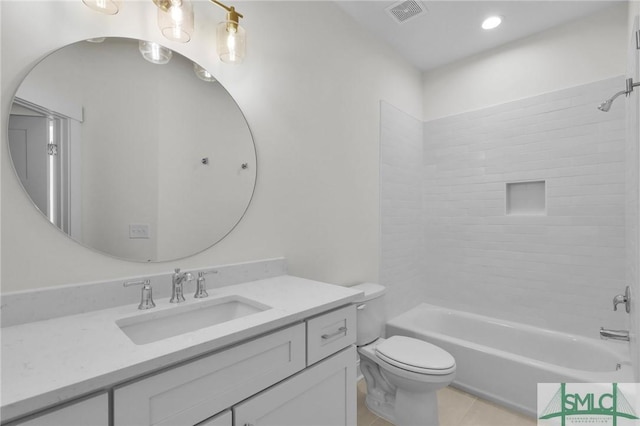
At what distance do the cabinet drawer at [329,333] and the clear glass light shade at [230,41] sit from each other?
1.22m

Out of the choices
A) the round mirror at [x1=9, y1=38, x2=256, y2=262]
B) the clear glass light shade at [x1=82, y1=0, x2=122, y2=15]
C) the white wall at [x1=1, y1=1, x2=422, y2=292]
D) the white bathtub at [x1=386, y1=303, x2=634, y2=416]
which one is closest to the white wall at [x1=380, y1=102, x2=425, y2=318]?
the white wall at [x1=1, y1=1, x2=422, y2=292]

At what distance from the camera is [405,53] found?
2.71m

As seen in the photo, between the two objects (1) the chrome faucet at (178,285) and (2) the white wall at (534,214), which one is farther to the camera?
(2) the white wall at (534,214)

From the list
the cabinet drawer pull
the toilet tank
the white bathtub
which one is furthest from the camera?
the toilet tank

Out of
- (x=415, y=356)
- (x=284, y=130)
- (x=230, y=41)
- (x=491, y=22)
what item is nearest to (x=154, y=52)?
(x=230, y=41)

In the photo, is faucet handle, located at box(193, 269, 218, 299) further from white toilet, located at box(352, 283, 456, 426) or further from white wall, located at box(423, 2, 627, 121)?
white wall, located at box(423, 2, 627, 121)

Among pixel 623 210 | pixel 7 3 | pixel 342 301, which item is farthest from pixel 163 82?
pixel 623 210

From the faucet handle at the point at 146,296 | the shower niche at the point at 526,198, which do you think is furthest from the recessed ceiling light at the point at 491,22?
the faucet handle at the point at 146,296

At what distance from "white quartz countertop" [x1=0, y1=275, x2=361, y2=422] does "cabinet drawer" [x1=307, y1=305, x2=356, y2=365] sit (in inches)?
2.0

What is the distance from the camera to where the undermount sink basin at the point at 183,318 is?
1.03 m

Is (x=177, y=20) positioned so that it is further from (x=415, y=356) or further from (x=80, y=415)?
(x=415, y=356)

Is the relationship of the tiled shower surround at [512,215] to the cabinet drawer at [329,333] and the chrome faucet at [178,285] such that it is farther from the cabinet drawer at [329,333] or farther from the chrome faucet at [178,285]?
the chrome faucet at [178,285]

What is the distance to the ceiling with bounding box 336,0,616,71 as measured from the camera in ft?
6.86

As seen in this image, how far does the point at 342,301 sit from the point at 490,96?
2416mm
